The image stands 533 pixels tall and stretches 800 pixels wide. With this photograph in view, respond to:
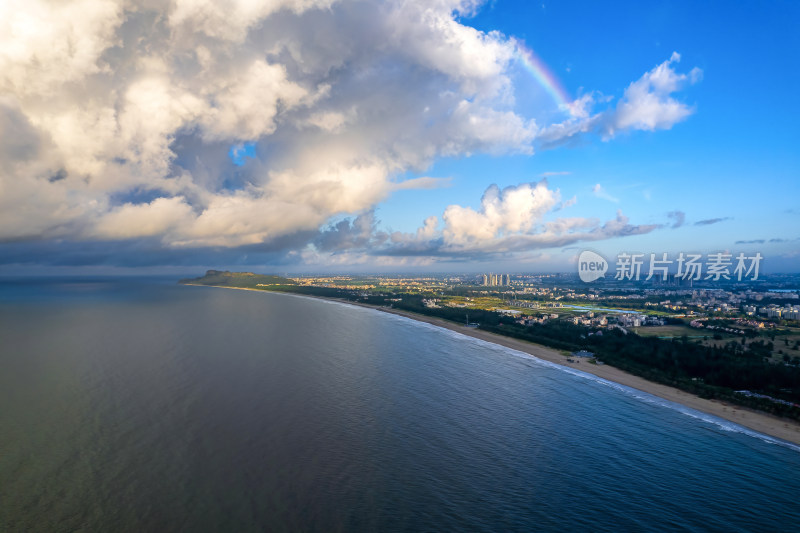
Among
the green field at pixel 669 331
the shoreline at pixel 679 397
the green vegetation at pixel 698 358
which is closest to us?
the shoreline at pixel 679 397

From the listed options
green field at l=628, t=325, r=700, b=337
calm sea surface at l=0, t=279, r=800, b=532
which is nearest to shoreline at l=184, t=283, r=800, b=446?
calm sea surface at l=0, t=279, r=800, b=532

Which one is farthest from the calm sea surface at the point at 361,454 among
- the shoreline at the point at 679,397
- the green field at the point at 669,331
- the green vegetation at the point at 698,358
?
the green field at the point at 669,331

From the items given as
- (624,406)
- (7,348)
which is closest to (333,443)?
(624,406)

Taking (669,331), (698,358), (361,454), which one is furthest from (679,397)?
(669,331)

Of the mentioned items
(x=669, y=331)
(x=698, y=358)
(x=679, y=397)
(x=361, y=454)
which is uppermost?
(x=698, y=358)

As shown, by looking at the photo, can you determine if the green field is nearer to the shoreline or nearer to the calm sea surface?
the shoreline

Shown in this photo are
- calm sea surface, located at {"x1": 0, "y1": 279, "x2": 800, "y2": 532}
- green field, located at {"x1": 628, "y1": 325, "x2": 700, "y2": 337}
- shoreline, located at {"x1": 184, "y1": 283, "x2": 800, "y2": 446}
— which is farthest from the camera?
green field, located at {"x1": 628, "y1": 325, "x2": 700, "y2": 337}

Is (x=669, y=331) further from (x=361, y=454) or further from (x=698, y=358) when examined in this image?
(x=361, y=454)

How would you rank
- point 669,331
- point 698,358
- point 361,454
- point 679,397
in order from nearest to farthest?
point 361,454
point 679,397
point 698,358
point 669,331

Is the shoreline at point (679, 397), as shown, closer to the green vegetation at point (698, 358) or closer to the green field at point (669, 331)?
the green vegetation at point (698, 358)

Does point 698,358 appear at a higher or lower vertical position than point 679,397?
higher
